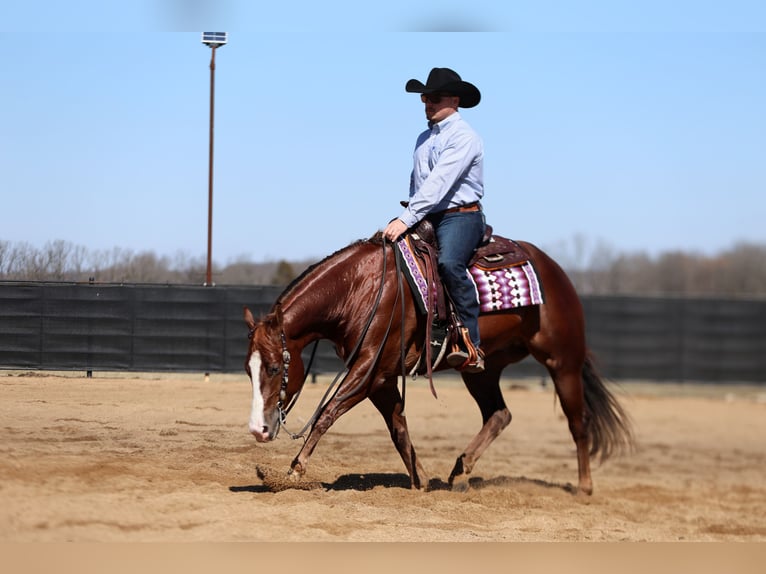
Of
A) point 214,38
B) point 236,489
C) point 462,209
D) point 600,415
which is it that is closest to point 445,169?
point 462,209

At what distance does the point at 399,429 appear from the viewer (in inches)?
224

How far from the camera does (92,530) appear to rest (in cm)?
→ 360

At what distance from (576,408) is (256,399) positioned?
2.86 meters

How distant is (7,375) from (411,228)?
8.35 ft

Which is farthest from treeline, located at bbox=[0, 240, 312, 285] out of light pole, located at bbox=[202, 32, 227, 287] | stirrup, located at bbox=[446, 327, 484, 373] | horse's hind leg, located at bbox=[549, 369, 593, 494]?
horse's hind leg, located at bbox=[549, 369, 593, 494]

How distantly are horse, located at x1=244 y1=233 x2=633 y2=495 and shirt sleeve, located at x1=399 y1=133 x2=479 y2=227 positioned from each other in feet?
0.92

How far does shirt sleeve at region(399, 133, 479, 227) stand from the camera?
5367 millimetres

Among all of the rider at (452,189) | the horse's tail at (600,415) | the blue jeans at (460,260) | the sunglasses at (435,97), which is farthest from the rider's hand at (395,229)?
the horse's tail at (600,415)

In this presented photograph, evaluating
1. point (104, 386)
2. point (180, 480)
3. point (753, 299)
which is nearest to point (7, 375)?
point (104, 386)

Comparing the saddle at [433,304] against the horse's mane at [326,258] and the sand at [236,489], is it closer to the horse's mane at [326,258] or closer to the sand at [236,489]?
the horse's mane at [326,258]

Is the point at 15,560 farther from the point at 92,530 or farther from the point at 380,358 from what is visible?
the point at 380,358

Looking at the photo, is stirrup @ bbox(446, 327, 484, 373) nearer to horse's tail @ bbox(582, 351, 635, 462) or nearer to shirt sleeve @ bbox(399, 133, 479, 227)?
shirt sleeve @ bbox(399, 133, 479, 227)

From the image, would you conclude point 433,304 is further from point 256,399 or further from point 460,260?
point 256,399

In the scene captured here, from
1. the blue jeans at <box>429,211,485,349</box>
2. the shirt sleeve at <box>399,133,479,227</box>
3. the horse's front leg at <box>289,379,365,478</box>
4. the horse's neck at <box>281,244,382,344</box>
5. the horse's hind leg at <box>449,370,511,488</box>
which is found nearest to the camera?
the horse's front leg at <box>289,379,365,478</box>
